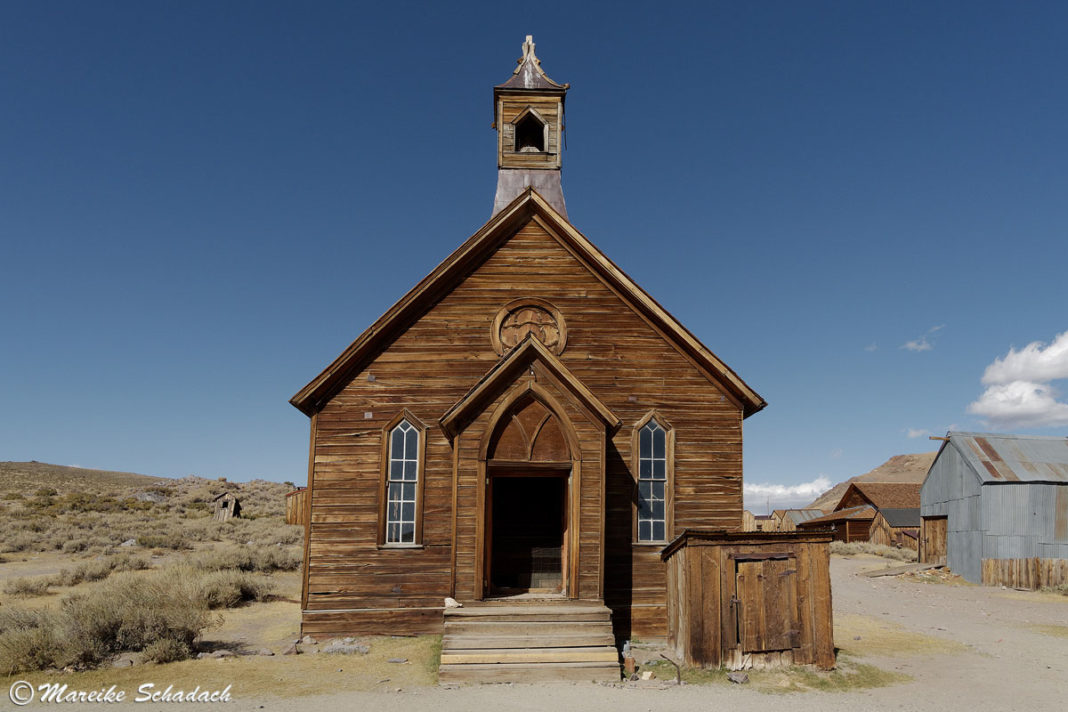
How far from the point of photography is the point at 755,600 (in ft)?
35.9

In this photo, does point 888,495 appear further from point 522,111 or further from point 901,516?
point 522,111

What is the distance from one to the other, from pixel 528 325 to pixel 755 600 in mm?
6206

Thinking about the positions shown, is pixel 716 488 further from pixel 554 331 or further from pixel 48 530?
pixel 48 530

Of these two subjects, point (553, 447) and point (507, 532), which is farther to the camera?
point (507, 532)

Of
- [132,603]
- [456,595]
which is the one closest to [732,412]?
[456,595]

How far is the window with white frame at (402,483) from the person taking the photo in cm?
1293

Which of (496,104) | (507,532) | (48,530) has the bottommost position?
(48,530)

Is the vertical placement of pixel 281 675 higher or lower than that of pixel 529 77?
lower

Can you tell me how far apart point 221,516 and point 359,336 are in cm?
2897

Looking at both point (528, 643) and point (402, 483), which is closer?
point (528, 643)

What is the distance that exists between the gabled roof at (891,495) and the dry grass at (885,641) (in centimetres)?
3205

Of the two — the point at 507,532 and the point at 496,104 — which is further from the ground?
the point at 496,104

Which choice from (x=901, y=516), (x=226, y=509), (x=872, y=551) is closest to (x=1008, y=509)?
(x=872, y=551)

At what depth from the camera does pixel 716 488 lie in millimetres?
13625
